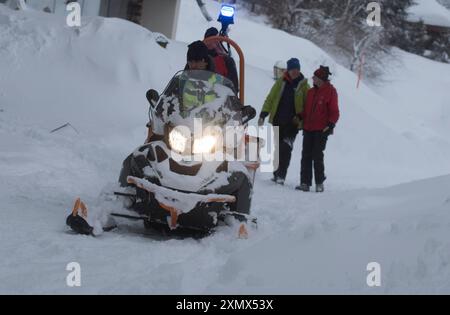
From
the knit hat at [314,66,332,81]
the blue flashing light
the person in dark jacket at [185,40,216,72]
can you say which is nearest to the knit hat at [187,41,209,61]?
the person in dark jacket at [185,40,216,72]

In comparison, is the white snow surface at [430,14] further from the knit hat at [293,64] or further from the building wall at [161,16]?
the knit hat at [293,64]

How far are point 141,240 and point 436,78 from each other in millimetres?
33345

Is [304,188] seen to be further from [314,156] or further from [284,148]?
[284,148]

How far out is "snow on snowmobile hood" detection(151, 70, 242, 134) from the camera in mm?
6422

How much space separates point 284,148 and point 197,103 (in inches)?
174

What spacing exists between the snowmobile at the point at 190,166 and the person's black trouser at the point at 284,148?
389 cm

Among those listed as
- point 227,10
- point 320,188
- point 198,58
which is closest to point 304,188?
point 320,188

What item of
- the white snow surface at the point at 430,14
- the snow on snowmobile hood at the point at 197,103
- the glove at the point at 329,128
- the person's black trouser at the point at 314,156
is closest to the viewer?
the snow on snowmobile hood at the point at 197,103

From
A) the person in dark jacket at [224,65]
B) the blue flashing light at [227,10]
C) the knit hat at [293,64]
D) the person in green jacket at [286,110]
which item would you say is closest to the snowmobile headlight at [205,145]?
the person in dark jacket at [224,65]

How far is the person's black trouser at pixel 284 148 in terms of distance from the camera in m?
10.8

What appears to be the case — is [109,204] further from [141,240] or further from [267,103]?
[267,103]

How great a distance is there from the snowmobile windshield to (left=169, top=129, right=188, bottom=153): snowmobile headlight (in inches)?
6.3

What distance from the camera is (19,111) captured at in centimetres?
1185
